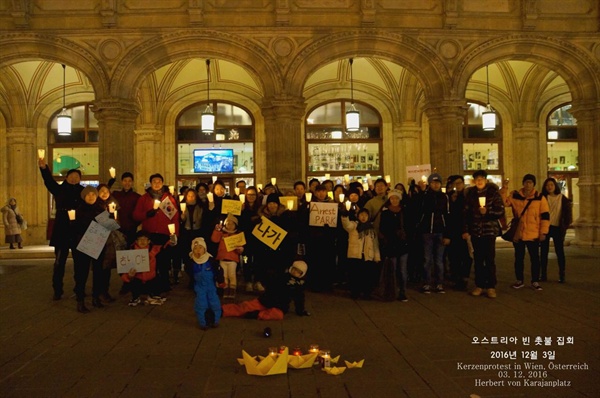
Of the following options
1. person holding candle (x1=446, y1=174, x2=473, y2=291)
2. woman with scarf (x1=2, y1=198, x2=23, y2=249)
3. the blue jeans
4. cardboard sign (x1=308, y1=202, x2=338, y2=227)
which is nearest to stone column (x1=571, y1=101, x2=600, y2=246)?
person holding candle (x1=446, y1=174, x2=473, y2=291)

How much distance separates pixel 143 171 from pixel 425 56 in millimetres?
10443

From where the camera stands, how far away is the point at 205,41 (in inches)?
547

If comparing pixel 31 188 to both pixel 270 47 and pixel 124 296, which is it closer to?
pixel 270 47

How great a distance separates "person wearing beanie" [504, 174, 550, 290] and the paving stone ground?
41cm

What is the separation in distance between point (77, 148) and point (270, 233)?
14.1 metres

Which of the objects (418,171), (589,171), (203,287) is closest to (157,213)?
(203,287)

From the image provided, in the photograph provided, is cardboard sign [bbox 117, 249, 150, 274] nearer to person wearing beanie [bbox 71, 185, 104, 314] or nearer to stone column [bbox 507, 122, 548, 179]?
person wearing beanie [bbox 71, 185, 104, 314]

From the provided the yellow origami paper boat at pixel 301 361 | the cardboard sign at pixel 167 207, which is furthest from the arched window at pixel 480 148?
the yellow origami paper boat at pixel 301 361

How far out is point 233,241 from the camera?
804 cm

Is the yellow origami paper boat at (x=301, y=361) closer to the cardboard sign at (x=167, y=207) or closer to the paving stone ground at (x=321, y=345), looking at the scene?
the paving stone ground at (x=321, y=345)

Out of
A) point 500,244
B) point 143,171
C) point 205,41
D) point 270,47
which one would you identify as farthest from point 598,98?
point 143,171

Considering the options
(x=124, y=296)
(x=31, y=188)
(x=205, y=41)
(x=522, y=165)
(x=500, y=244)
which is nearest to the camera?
(x=124, y=296)

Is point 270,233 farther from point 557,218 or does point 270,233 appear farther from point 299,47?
point 299,47

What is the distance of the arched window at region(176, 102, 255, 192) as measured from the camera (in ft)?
63.5
